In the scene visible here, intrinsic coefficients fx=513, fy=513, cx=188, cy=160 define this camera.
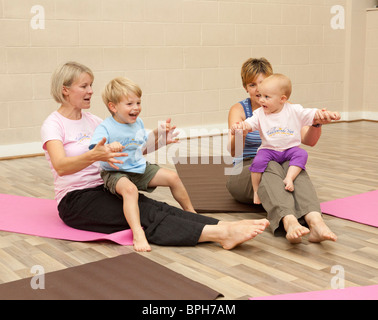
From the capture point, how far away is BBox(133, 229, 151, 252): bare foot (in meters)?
2.24

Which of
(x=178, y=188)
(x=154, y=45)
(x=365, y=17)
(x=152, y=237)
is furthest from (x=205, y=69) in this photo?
(x=152, y=237)

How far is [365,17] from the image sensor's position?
6785mm

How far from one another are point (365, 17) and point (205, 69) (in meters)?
2.58

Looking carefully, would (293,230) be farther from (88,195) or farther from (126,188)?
(88,195)

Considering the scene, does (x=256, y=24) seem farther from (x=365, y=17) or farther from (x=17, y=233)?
(x=17, y=233)

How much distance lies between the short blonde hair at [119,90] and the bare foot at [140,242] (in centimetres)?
62

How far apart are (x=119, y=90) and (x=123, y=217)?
593 millimetres

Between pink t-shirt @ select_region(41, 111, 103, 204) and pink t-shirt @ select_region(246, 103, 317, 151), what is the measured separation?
2.66 feet

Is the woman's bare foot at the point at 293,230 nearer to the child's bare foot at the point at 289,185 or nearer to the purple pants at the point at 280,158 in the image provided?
the child's bare foot at the point at 289,185

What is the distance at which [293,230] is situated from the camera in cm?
224

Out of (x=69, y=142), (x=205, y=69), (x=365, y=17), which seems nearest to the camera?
(x=69, y=142)
